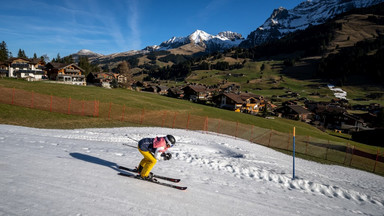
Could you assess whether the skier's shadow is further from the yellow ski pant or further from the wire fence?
the wire fence

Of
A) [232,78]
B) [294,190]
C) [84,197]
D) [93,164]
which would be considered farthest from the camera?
[232,78]

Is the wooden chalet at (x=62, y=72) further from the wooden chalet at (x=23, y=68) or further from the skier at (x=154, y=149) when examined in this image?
the skier at (x=154, y=149)

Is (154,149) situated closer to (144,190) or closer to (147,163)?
(147,163)

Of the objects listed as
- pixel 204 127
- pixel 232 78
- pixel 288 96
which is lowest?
pixel 204 127

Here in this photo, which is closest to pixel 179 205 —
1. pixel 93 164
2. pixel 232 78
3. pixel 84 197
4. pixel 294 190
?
pixel 84 197

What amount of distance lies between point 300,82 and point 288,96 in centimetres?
4530

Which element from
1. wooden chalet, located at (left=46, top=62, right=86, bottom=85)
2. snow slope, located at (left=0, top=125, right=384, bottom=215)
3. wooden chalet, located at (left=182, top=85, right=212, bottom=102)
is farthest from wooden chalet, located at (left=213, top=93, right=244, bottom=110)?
snow slope, located at (left=0, top=125, right=384, bottom=215)

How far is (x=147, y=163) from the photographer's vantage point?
7.67 metres

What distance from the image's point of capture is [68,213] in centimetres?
499

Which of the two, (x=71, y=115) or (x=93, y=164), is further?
(x=71, y=115)

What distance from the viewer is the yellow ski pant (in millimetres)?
7409

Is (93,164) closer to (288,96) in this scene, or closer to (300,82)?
(288,96)

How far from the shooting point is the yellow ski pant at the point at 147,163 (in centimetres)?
741

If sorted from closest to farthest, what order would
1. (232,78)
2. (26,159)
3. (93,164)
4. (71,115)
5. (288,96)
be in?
(26,159), (93,164), (71,115), (288,96), (232,78)
